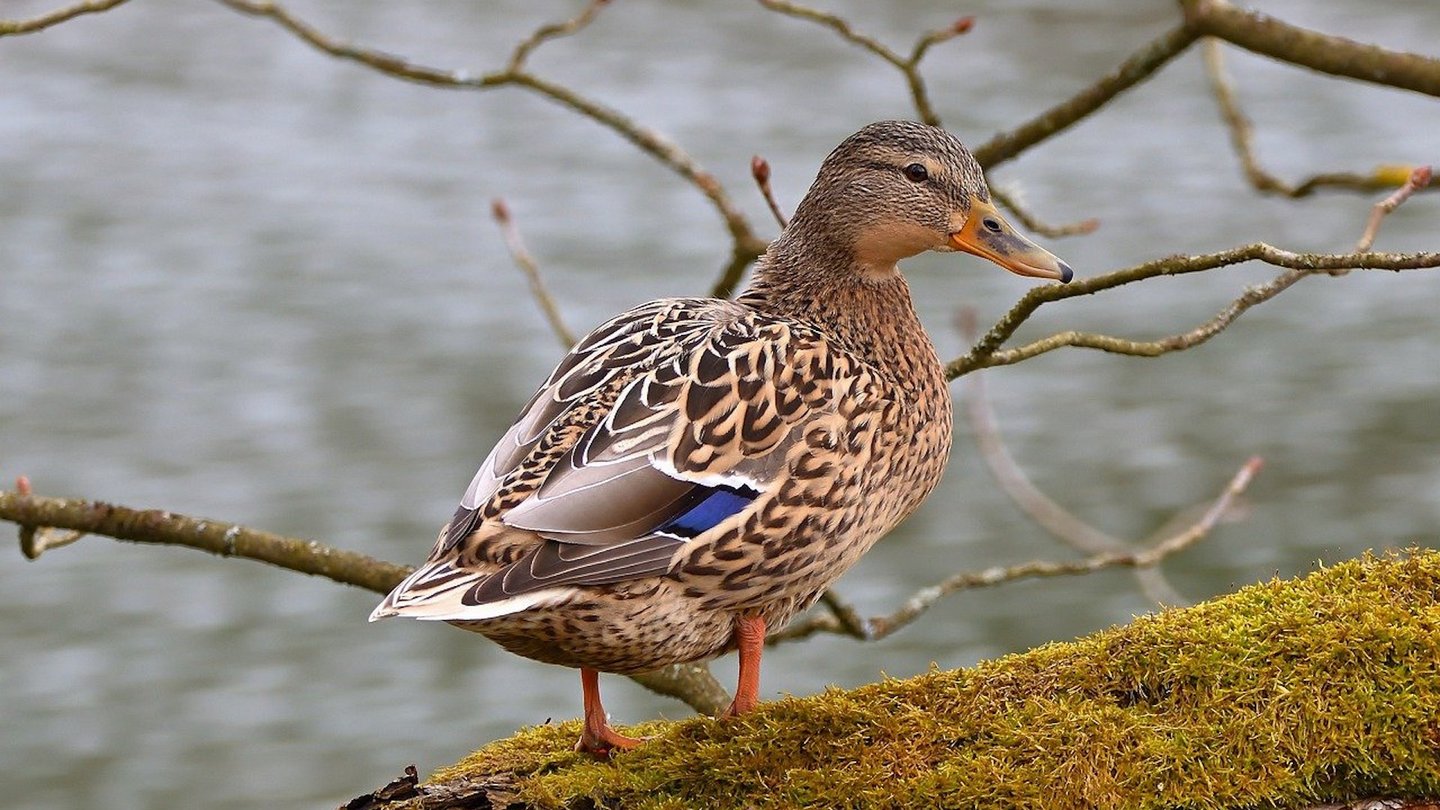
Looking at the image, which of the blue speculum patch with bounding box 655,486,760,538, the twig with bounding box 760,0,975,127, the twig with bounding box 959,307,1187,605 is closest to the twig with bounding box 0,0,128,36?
the twig with bounding box 760,0,975,127

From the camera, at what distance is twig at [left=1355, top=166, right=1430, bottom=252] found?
3.94 m

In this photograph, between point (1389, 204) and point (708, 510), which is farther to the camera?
point (1389, 204)

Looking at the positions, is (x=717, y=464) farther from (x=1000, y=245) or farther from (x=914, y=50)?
(x=914, y=50)

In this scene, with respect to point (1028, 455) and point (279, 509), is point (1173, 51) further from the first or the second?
point (279, 509)

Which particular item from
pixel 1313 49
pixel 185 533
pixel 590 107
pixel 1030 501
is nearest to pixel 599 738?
pixel 185 533

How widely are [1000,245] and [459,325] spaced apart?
7.30 meters

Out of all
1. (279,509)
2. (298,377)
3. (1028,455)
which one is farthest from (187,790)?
(1028,455)

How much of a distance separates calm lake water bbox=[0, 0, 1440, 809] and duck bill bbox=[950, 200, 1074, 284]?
4.78 metres

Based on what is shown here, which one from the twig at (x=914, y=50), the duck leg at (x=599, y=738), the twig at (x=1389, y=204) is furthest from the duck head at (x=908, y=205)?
the duck leg at (x=599, y=738)

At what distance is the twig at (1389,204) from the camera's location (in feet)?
12.9

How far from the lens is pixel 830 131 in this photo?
12539mm

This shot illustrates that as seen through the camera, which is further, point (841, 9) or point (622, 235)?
point (841, 9)

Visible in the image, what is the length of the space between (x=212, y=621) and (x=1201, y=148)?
24.6 feet

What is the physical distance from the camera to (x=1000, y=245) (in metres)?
3.99
